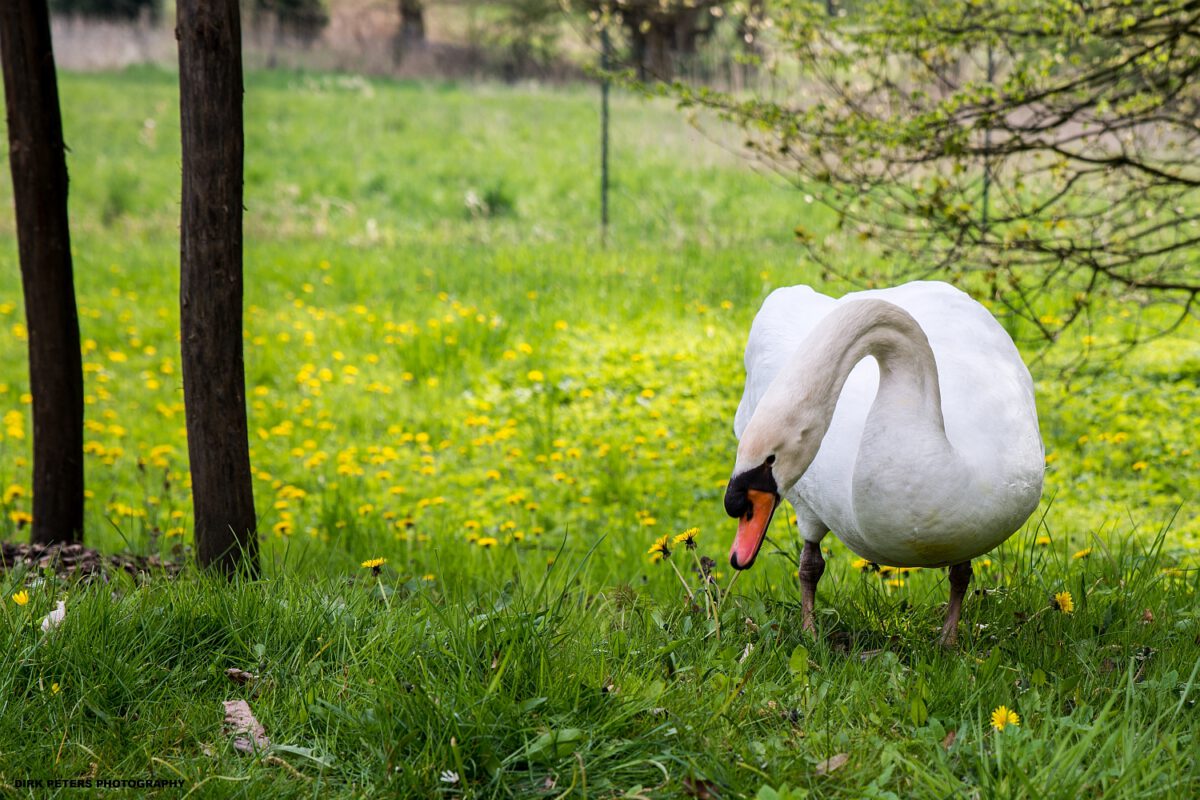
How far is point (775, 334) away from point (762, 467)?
119 cm

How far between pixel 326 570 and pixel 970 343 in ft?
8.26

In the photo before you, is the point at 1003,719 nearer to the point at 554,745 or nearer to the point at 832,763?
the point at 832,763

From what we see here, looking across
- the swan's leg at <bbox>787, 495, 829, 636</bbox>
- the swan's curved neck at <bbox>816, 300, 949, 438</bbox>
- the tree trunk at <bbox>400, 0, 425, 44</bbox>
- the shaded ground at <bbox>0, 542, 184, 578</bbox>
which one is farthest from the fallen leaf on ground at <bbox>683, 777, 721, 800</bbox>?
the tree trunk at <bbox>400, 0, 425, 44</bbox>

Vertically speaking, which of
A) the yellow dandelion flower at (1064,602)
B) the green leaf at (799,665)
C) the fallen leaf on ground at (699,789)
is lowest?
the green leaf at (799,665)

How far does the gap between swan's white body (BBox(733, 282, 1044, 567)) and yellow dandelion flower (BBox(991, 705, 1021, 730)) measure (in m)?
0.47

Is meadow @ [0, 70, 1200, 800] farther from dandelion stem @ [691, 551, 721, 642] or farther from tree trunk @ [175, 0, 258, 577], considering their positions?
tree trunk @ [175, 0, 258, 577]

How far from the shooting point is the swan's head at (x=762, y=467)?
2607 mm

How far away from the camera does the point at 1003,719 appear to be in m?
2.56

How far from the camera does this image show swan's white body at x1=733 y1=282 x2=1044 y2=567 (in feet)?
8.80

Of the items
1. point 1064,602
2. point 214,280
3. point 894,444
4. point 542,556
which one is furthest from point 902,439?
point 542,556

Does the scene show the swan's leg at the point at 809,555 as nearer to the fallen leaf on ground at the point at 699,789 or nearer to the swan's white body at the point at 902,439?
the swan's white body at the point at 902,439

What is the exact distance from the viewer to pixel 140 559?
4.36 meters

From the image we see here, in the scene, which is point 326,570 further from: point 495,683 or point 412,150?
point 412,150

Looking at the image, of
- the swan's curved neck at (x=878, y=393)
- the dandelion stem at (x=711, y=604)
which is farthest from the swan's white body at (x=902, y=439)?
the dandelion stem at (x=711, y=604)
